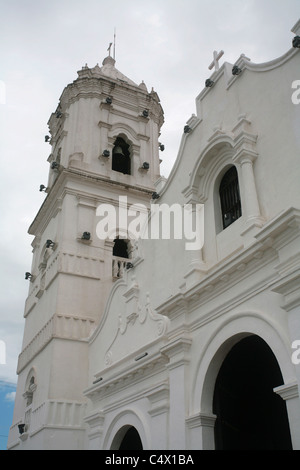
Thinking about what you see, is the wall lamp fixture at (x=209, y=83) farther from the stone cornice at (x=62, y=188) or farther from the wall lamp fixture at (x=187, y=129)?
the stone cornice at (x=62, y=188)

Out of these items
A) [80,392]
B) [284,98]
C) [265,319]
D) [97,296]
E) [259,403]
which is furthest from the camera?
[97,296]

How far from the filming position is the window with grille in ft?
35.8

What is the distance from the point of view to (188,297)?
10.6 metres

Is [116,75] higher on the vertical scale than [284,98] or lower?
higher

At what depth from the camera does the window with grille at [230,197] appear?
10.9m

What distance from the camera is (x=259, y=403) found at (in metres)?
11.3

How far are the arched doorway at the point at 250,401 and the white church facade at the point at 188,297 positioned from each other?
3cm

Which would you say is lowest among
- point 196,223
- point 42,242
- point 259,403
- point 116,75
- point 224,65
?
point 259,403

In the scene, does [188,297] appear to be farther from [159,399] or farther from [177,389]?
[159,399]

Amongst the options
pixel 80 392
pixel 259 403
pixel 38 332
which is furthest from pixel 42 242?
pixel 259 403

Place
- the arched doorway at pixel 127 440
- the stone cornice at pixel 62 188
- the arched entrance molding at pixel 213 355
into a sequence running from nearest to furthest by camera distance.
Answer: the arched entrance molding at pixel 213 355 → the arched doorway at pixel 127 440 → the stone cornice at pixel 62 188

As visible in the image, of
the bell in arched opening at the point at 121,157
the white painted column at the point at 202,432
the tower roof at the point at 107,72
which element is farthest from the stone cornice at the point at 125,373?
the tower roof at the point at 107,72

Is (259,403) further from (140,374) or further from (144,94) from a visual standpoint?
(144,94)

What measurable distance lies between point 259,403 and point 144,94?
16.1 meters
